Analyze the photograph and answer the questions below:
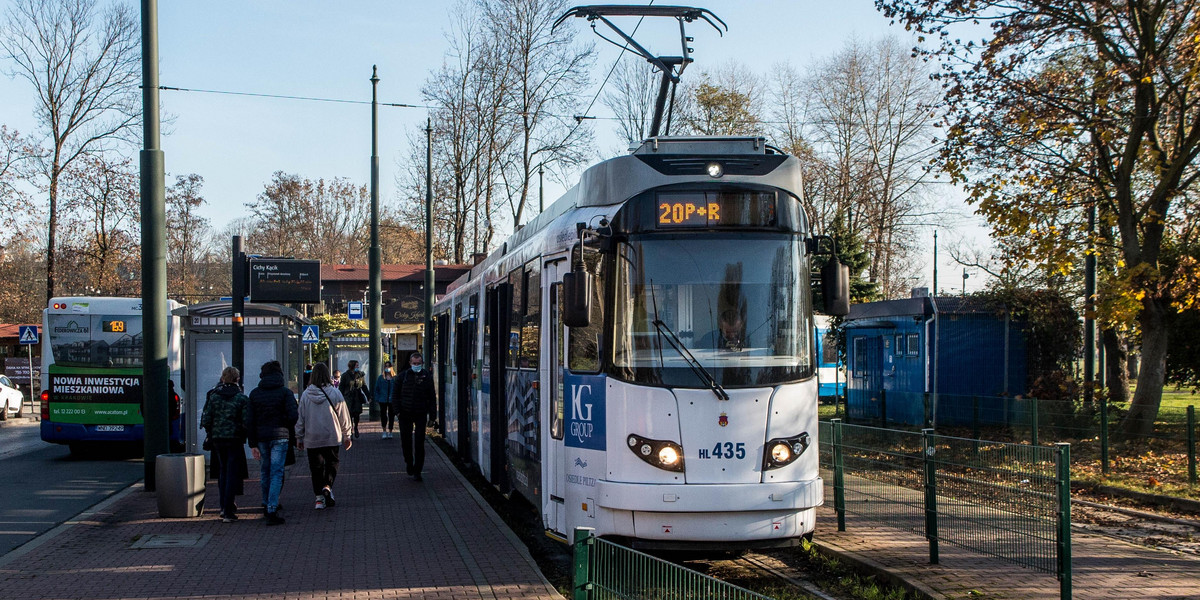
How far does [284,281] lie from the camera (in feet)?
65.6

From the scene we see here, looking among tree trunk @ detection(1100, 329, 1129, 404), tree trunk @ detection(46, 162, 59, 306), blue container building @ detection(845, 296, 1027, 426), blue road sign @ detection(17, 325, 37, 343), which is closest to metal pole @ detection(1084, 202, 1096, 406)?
blue container building @ detection(845, 296, 1027, 426)

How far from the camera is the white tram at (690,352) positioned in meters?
7.98

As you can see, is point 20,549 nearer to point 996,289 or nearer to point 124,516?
point 124,516

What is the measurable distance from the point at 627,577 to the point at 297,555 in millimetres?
5795

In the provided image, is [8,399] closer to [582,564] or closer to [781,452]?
[781,452]

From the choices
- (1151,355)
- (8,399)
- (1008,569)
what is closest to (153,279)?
(1008,569)

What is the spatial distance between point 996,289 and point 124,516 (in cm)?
1849

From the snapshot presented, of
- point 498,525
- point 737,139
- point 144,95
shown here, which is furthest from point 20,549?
point 737,139

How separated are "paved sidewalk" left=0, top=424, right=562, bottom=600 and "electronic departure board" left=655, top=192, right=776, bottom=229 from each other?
288 centimetres

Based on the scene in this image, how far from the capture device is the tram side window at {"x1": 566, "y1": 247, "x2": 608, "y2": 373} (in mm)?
8336

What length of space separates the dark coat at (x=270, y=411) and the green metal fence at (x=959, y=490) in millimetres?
5671

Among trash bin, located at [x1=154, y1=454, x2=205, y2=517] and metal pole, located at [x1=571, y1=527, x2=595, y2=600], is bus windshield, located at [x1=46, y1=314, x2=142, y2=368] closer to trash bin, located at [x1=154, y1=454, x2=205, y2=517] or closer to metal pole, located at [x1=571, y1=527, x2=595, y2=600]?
trash bin, located at [x1=154, y1=454, x2=205, y2=517]

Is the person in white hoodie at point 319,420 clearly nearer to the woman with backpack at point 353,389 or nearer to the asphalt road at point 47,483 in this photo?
the asphalt road at point 47,483

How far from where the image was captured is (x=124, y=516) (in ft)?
39.4
